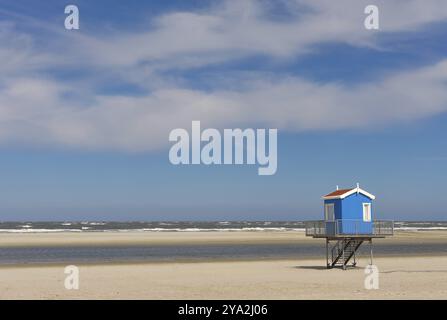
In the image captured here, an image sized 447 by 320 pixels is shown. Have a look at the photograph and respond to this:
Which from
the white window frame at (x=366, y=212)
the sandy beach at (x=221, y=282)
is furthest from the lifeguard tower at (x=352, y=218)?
the sandy beach at (x=221, y=282)

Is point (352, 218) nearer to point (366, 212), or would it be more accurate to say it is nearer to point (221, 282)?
point (366, 212)

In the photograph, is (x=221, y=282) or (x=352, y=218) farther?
(x=352, y=218)

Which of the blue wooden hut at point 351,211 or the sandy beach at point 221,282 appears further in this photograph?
the blue wooden hut at point 351,211

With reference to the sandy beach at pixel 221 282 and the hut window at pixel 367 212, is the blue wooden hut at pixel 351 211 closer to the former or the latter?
the hut window at pixel 367 212

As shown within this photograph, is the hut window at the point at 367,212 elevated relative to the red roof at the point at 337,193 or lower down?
lower down

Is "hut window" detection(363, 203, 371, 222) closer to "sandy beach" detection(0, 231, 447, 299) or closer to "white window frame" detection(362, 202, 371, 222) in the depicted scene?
"white window frame" detection(362, 202, 371, 222)

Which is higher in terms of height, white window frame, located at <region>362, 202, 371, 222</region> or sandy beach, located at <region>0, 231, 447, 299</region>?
white window frame, located at <region>362, 202, 371, 222</region>

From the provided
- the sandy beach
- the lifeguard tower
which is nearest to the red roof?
the lifeguard tower

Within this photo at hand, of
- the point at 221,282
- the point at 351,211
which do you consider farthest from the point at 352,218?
the point at 221,282

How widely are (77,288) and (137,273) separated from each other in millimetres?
7638

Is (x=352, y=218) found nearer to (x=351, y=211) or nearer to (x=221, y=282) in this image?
(x=351, y=211)

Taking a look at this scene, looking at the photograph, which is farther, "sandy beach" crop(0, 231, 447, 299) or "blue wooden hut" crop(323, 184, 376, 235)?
"blue wooden hut" crop(323, 184, 376, 235)

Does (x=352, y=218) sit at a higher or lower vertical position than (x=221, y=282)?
higher
